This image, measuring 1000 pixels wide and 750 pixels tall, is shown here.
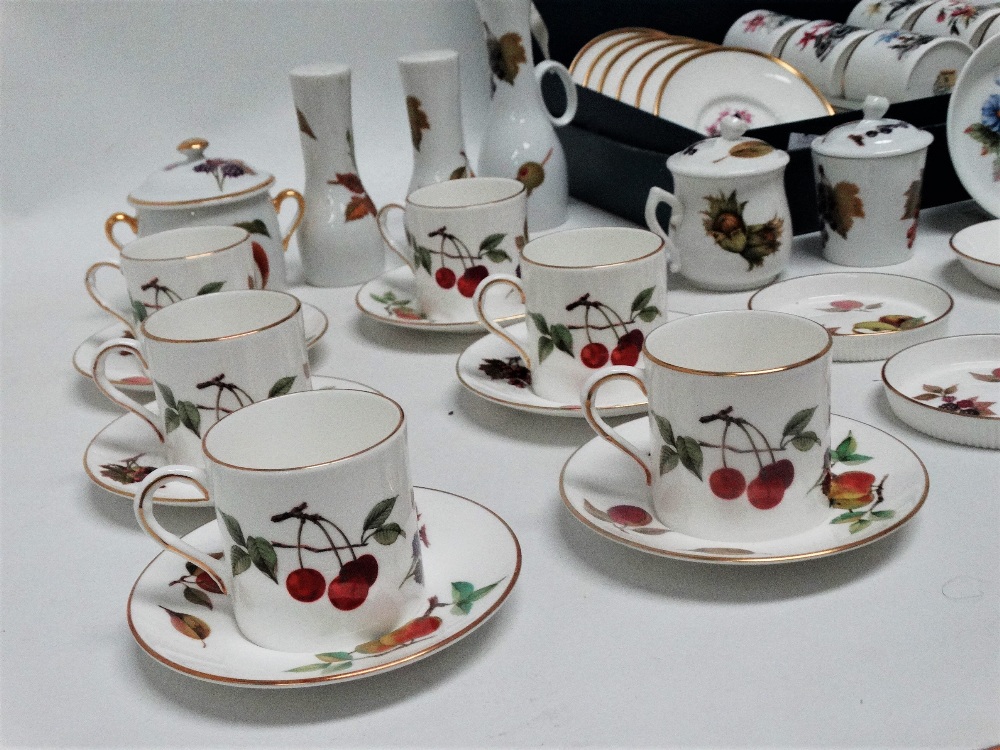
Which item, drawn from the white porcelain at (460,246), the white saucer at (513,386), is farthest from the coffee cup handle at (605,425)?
the white porcelain at (460,246)

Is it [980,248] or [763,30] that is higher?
[763,30]

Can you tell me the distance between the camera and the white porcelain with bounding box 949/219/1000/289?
104 cm

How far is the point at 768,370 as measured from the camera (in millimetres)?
624

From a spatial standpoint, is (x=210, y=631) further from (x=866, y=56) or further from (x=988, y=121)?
(x=866, y=56)

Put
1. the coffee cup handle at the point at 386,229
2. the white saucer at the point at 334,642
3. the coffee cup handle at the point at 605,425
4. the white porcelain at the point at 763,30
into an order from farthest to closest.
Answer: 1. the white porcelain at the point at 763,30
2. the coffee cup handle at the point at 386,229
3. the coffee cup handle at the point at 605,425
4. the white saucer at the point at 334,642

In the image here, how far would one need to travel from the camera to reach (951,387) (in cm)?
86

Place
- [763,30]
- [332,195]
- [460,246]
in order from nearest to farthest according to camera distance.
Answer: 1. [460,246]
2. [332,195]
3. [763,30]

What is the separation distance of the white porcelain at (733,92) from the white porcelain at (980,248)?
0.95 ft

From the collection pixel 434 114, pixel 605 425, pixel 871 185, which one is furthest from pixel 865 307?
pixel 434 114

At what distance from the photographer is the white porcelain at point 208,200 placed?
1.09 metres

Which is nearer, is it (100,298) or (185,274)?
(185,274)

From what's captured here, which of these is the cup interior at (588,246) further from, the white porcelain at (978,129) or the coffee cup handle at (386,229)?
the white porcelain at (978,129)

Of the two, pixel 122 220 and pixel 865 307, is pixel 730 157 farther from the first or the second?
pixel 122 220

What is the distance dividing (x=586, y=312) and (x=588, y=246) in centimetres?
10
